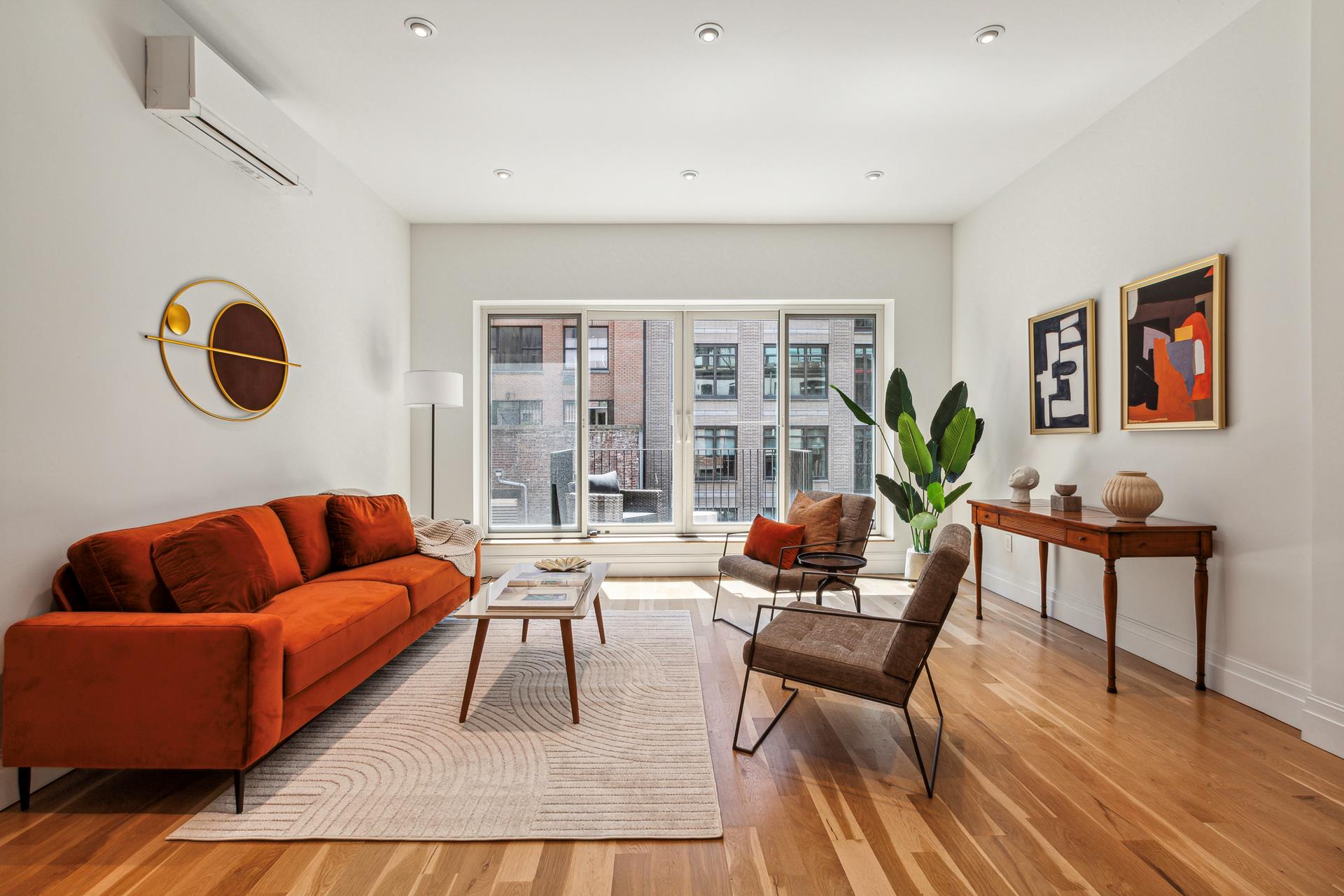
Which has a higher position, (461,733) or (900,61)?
(900,61)

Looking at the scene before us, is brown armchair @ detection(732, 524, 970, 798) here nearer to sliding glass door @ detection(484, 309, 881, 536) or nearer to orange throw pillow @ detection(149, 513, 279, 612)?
orange throw pillow @ detection(149, 513, 279, 612)

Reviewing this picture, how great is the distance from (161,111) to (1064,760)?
4296 millimetres

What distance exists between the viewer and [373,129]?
3.58 metres

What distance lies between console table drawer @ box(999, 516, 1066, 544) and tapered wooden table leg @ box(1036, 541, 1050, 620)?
1.45 feet

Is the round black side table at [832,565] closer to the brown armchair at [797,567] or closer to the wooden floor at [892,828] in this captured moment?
the brown armchair at [797,567]

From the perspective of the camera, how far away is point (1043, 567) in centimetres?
390

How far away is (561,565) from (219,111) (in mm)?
2543

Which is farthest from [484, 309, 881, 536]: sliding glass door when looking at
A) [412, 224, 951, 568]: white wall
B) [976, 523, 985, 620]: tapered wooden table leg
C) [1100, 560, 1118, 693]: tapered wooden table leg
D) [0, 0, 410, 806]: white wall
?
[1100, 560, 1118, 693]: tapered wooden table leg

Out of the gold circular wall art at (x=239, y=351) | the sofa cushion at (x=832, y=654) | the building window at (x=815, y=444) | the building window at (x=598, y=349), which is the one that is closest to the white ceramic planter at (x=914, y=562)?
the building window at (x=815, y=444)

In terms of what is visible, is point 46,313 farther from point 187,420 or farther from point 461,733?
point 461,733

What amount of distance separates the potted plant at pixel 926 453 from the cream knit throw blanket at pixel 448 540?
2.78 metres

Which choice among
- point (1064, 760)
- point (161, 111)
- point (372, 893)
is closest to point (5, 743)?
point (372, 893)

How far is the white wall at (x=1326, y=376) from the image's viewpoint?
7.36 ft

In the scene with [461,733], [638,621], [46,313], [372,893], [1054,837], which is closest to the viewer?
[372,893]
